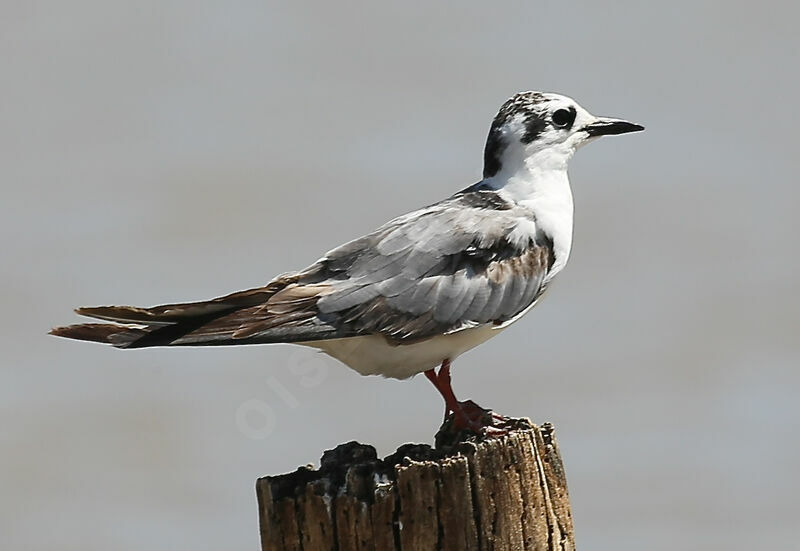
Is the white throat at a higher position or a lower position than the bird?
higher

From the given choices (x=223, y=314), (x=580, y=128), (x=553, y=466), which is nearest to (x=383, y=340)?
(x=223, y=314)

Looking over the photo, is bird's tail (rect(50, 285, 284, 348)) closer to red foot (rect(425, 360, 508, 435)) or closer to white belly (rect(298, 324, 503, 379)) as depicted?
white belly (rect(298, 324, 503, 379))

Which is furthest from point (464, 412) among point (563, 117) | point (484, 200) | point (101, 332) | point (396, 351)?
point (563, 117)

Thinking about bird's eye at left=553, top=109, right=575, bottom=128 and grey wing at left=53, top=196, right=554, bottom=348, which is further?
bird's eye at left=553, top=109, right=575, bottom=128

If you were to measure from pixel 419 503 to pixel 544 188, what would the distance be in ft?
7.87

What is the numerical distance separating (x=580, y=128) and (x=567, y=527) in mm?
2489

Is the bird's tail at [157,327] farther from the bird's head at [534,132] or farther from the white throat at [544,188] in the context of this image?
the bird's head at [534,132]

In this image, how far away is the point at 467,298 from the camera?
5531 millimetres

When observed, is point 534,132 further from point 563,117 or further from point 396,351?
point 396,351

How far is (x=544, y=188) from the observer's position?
6.12m

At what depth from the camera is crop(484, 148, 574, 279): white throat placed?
598 centimetres

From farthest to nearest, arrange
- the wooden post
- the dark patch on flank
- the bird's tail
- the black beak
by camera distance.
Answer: the black beak
the dark patch on flank
the bird's tail
the wooden post

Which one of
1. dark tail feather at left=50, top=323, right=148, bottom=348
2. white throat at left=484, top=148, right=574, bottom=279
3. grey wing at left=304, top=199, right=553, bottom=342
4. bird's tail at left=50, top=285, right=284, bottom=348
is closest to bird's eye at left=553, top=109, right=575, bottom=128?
white throat at left=484, top=148, right=574, bottom=279

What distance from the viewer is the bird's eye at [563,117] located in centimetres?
621
